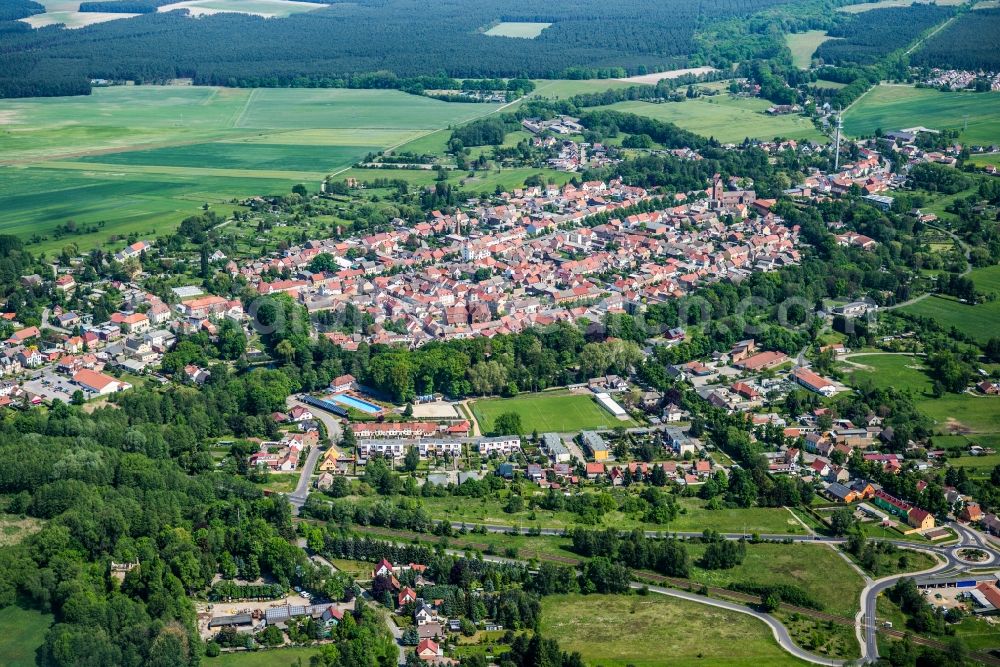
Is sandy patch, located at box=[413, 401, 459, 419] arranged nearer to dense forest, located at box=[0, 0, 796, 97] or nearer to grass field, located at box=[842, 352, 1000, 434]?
grass field, located at box=[842, 352, 1000, 434]

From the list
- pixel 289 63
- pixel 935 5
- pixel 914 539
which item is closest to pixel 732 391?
pixel 914 539

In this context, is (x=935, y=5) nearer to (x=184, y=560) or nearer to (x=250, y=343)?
(x=250, y=343)

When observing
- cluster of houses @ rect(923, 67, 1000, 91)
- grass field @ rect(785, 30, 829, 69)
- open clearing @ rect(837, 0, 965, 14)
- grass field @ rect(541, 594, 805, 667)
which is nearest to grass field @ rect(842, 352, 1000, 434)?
grass field @ rect(541, 594, 805, 667)

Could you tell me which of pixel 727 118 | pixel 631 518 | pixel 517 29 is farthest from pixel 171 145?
pixel 517 29

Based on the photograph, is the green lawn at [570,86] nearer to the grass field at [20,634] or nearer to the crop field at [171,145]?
the crop field at [171,145]

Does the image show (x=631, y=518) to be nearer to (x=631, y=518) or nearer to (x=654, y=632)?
(x=631, y=518)

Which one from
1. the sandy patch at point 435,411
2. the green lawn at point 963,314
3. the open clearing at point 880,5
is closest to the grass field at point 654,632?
the sandy patch at point 435,411
